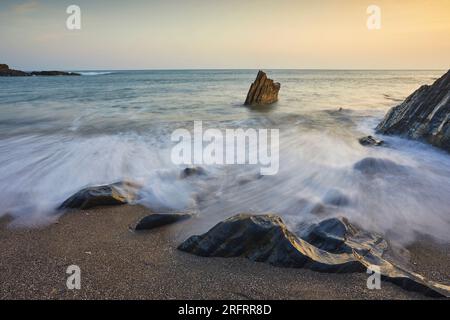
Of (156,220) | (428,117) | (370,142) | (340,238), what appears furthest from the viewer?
(370,142)

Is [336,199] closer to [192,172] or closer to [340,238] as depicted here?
[340,238]

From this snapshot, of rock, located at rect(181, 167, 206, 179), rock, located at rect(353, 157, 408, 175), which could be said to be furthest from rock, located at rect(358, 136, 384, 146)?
rock, located at rect(181, 167, 206, 179)

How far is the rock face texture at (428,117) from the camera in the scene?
7.86 m

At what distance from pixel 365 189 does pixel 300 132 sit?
5.59 m

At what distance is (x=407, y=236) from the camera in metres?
4.20

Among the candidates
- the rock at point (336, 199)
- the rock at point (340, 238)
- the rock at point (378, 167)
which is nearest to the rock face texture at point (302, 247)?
the rock at point (340, 238)

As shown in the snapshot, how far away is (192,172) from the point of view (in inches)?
260

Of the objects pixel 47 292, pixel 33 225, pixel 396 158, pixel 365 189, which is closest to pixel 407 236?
pixel 365 189

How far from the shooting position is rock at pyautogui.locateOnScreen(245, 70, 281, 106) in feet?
63.2

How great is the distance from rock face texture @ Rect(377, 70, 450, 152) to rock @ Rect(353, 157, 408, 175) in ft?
6.24

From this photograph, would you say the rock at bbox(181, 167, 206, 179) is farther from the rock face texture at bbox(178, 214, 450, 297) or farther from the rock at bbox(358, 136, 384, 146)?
the rock at bbox(358, 136, 384, 146)

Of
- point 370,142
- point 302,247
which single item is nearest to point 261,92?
point 370,142

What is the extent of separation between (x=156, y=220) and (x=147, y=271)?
43.0 inches

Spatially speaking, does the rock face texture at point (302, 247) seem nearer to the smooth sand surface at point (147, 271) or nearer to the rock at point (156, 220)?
the smooth sand surface at point (147, 271)
